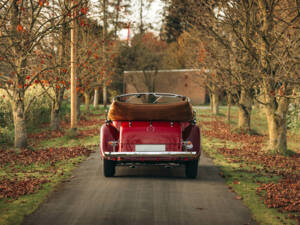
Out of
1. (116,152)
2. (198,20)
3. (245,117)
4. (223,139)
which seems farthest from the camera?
(245,117)

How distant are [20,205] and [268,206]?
12.3 ft

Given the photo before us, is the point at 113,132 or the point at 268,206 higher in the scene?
the point at 113,132

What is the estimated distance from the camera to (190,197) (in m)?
6.15

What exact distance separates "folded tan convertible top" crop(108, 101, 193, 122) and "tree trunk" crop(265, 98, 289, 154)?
4803 mm

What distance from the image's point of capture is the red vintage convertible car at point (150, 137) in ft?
23.0

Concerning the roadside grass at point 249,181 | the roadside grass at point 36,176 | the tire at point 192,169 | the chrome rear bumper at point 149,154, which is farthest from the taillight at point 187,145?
the roadside grass at point 36,176

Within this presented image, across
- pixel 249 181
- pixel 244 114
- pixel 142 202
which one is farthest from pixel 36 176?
pixel 244 114

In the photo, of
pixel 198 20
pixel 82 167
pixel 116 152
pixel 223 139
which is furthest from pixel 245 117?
pixel 116 152

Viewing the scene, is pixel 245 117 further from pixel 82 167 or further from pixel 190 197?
pixel 190 197

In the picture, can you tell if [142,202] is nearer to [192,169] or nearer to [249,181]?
[192,169]

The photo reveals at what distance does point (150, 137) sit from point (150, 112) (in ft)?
1.71

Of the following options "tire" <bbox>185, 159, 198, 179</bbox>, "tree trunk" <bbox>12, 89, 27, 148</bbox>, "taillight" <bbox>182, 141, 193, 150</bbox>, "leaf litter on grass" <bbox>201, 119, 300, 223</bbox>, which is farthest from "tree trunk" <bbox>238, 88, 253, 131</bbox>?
"taillight" <bbox>182, 141, 193, 150</bbox>

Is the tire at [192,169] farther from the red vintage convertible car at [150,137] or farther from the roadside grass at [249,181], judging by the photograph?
the roadside grass at [249,181]

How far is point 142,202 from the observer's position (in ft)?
18.9
